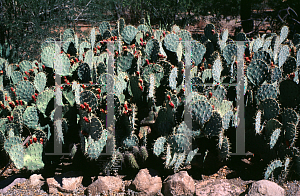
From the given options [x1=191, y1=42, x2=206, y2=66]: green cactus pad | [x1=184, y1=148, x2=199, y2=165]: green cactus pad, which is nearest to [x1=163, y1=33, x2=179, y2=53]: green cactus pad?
[x1=191, y1=42, x2=206, y2=66]: green cactus pad

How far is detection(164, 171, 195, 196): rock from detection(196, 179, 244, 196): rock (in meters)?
0.09

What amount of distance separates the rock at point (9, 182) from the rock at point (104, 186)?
78 centimetres

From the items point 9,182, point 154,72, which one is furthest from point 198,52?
point 9,182

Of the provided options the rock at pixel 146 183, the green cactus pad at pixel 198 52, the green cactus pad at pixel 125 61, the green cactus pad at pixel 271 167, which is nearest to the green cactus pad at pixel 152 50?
the green cactus pad at pixel 125 61

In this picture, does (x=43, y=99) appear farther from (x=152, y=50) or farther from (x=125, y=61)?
(x=152, y=50)

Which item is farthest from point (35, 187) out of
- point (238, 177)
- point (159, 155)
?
point (238, 177)

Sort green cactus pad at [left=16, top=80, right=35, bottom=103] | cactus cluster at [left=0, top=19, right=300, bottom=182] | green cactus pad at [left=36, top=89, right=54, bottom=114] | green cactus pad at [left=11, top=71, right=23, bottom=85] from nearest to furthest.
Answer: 1. cactus cluster at [left=0, top=19, right=300, bottom=182]
2. green cactus pad at [left=36, top=89, right=54, bottom=114]
3. green cactus pad at [left=16, top=80, right=35, bottom=103]
4. green cactus pad at [left=11, top=71, right=23, bottom=85]

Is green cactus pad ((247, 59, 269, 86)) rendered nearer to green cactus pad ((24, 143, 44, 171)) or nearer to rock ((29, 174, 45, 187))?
green cactus pad ((24, 143, 44, 171))

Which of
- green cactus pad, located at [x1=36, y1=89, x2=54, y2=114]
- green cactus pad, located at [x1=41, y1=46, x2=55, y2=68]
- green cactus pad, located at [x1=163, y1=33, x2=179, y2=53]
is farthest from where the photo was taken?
green cactus pad, located at [x1=163, y1=33, x2=179, y2=53]

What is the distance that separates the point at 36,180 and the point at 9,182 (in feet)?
0.91

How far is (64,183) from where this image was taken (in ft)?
11.2

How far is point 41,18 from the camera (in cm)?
772

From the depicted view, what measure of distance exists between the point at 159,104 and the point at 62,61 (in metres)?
1.36

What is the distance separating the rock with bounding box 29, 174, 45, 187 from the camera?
Answer: 3.52 m
